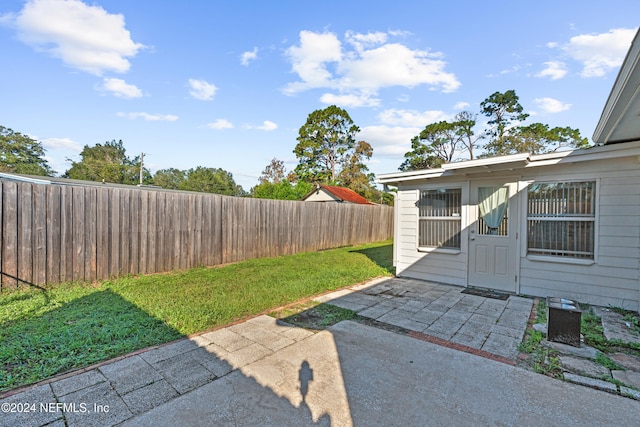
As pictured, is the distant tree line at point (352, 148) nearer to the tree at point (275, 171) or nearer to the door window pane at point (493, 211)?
the tree at point (275, 171)

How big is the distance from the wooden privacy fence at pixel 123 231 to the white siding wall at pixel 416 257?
4.00m

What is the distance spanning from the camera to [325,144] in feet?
82.8

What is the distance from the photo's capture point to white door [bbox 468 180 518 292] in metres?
4.86

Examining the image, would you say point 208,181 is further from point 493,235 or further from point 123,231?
point 493,235

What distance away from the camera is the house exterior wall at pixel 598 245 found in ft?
13.0

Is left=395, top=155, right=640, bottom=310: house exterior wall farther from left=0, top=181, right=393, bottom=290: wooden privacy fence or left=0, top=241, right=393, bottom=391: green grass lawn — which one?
Result: left=0, top=181, right=393, bottom=290: wooden privacy fence

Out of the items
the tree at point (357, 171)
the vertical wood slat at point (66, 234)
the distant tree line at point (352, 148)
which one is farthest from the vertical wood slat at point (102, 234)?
the tree at point (357, 171)

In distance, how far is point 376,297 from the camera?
15.3 ft

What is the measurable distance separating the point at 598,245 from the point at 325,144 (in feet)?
73.4

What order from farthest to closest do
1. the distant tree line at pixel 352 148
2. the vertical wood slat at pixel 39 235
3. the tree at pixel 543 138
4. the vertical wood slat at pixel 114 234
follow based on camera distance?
the distant tree line at pixel 352 148 → the tree at pixel 543 138 → the vertical wood slat at pixel 114 234 → the vertical wood slat at pixel 39 235

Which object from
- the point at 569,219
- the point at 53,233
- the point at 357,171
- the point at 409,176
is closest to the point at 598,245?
the point at 569,219

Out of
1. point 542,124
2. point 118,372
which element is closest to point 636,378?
point 118,372

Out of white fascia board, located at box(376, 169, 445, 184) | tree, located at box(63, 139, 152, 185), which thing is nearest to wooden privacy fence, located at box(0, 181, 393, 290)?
white fascia board, located at box(376, 169, 445, 184)

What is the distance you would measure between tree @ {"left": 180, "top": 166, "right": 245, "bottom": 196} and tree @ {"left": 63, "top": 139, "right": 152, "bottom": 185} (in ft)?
18.8
